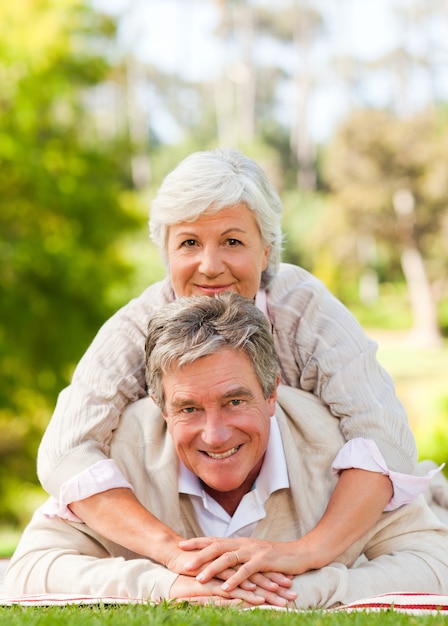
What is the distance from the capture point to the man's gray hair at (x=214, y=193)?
141 inches

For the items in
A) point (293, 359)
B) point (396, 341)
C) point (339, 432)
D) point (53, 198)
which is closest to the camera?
point (339, 432)

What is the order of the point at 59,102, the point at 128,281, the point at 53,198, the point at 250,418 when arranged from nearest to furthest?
the point at 250,418
the point at 53,198
the point at 128,281
the point at 59,102

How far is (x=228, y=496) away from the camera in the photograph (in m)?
3.41

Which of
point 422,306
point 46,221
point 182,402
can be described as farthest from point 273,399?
point 422,306

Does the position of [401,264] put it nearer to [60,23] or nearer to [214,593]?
[60,23]

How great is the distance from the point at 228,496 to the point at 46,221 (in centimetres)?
1289

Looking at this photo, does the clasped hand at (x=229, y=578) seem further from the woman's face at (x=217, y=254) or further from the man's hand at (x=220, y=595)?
the woman's face at (x=217, y=254)

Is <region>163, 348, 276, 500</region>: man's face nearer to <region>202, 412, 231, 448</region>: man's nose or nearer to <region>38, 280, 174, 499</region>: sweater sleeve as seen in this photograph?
<region>202, 412, 231, 448</region>: man's nose

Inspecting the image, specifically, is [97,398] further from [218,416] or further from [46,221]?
[46,221]

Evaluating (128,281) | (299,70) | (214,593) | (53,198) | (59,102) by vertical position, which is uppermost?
(299,70)

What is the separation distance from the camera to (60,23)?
1555 cm

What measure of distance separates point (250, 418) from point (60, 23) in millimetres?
13590

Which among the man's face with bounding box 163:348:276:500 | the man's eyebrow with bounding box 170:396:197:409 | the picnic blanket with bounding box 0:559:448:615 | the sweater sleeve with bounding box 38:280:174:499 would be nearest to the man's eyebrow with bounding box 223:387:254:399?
the man's face with bounding box 163:348:276:500

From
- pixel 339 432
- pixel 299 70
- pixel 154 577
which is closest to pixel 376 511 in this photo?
pixel 339 432
